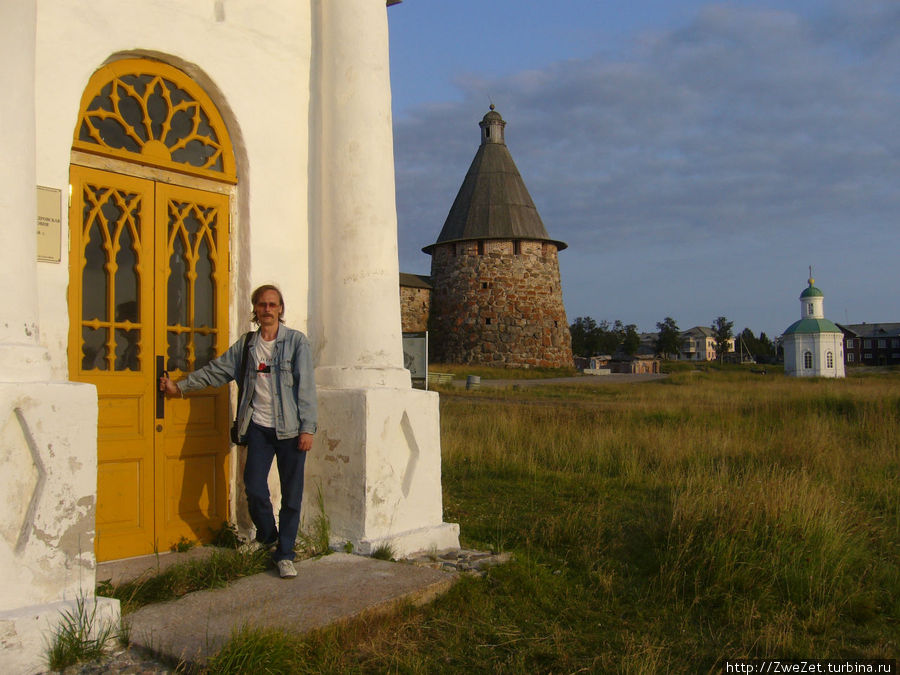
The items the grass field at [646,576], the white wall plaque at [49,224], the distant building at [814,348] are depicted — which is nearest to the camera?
the grass field at [646,576]

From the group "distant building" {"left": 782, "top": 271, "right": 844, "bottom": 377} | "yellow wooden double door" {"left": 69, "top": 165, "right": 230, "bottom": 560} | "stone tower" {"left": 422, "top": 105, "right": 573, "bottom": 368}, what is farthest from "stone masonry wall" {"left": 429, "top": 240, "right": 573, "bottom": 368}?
"yellow wooden double door" {"left": 69, "top": 165, "right": 230, "bottom": 560}

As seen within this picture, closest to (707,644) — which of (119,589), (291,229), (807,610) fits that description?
(807,610)

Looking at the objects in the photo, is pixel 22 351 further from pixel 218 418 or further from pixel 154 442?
pixel 218 418

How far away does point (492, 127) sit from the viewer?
4800 centimetres

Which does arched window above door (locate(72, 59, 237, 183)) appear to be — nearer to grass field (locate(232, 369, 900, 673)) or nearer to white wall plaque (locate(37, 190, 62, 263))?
white wall plaque (locate(37, 190, 62, 263))

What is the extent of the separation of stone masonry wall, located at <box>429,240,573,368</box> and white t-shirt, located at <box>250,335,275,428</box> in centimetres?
3949

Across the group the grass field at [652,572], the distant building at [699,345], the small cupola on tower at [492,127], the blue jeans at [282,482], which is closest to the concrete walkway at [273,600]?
the grass field at [652,572]

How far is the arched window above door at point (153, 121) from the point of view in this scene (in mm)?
4867

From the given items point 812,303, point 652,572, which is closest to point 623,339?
point 812,303

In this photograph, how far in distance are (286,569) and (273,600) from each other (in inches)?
17.2

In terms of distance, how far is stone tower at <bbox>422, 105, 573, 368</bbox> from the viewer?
4456 centimetres

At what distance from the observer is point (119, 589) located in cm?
427

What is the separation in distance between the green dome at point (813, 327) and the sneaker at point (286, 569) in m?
56.0

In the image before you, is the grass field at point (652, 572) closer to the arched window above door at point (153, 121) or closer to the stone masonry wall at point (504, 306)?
the arched window above door at point (153, 121)
